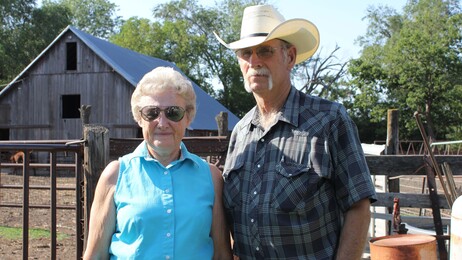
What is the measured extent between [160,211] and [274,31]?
0.94 meters

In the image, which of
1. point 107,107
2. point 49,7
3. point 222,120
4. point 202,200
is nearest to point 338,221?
point 202,200

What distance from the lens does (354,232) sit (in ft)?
7.83

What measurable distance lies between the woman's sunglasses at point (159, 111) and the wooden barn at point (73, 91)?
1936 cm

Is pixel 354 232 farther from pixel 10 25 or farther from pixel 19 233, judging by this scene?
pixel 10 25

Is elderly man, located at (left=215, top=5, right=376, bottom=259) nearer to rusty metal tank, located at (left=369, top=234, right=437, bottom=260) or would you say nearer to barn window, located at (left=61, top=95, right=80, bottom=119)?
rusty metal tank, located at (left=369, top=234, right=437, bottom=260)

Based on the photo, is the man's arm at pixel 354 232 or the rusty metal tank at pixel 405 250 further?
the rusty metal tank at pixel 405 250

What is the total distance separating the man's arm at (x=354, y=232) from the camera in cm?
239

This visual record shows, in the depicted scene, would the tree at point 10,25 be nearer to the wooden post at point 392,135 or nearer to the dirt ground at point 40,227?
the dirt ground at point 40,227

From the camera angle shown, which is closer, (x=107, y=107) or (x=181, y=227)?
(x=181, y=227)

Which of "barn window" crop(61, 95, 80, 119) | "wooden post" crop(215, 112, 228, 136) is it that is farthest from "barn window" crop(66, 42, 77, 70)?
"wooden post" crop(215, 112, 228, 136)

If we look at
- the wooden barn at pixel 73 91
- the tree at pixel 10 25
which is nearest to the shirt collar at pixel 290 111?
the wooden barn at pixel 73 91

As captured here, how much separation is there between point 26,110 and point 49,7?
17.6 metres

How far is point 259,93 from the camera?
8.56 ft

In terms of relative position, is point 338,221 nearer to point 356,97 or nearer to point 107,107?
point 107,107
